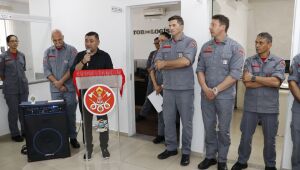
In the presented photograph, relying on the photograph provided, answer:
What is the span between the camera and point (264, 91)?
2570 millimetres

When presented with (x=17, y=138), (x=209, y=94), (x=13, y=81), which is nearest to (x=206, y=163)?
(x=209, y=94)

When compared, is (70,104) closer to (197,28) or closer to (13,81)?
(13,81)

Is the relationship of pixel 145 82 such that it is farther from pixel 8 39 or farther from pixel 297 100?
pixel 297 100

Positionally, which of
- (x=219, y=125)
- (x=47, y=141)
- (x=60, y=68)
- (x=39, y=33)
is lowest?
(x=47, y=141)

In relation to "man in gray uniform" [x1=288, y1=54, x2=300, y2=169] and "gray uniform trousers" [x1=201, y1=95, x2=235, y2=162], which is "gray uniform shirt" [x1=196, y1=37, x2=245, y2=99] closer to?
"gray uniform trousers" [x1=201, y1=95, x2=235, y2=162]

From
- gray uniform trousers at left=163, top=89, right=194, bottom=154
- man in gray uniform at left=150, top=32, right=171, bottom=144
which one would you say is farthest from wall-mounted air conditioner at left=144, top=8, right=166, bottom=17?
gray uniform trousers at left=163, top=89, right=194, bottom=154

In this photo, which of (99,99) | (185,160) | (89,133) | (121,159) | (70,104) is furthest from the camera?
(70,104)

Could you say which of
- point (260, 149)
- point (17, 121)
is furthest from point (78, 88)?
point (260, 149)

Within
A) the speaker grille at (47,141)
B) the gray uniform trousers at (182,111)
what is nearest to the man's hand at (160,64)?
the gray uniform trousers at (182,111)

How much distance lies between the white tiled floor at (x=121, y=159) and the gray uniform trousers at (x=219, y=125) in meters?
0.24

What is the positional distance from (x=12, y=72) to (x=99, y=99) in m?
2.02

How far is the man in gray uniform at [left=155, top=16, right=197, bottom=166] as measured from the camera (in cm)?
284

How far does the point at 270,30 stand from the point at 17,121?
5263 millimetres

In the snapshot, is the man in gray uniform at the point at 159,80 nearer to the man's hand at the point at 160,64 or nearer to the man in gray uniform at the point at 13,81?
the man's hand at the point at 160,64
